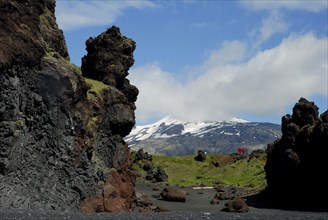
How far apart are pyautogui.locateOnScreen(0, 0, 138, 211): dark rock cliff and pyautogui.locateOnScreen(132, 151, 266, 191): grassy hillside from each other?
276 feet

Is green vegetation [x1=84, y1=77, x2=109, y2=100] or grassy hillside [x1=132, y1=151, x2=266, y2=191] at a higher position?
green vegetation [x1=84, y1=77, x2=109, y2=100]

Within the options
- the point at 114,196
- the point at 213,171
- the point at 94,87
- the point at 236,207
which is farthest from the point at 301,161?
the point at 213,171

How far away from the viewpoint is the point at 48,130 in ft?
184

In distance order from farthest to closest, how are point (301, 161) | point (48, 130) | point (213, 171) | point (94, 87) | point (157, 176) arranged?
1. point (213, 171)
2. point (157, 176)
3. point (301, 161)
4. point (94, 87)
5. point (48, 130)

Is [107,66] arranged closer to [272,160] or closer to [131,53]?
[131,53]

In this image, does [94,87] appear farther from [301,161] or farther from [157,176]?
[157,176]

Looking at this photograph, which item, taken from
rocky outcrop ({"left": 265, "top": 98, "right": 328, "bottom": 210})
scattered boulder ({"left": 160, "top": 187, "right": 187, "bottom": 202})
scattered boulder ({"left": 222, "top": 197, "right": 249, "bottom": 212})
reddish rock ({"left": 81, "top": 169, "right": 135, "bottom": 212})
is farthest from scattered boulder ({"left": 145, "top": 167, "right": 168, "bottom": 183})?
reddish rock ({"left": 81, "top": 169, "right": 135, "bottom": 212})

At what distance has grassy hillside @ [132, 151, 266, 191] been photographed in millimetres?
155875

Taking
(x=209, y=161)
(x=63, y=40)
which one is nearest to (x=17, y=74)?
(x=63, y=40)

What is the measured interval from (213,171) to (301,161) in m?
86.2

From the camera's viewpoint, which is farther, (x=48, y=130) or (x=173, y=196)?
(x=173, y=196)

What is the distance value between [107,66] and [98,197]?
1007 inches

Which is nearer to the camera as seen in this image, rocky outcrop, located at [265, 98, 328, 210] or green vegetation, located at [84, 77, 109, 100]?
green vegetation, located at [84, 77, 109, 100]

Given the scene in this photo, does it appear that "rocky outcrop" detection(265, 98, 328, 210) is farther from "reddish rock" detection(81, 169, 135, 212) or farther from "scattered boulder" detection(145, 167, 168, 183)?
"scattered boulder" detection(145, 167, 168, 183)
